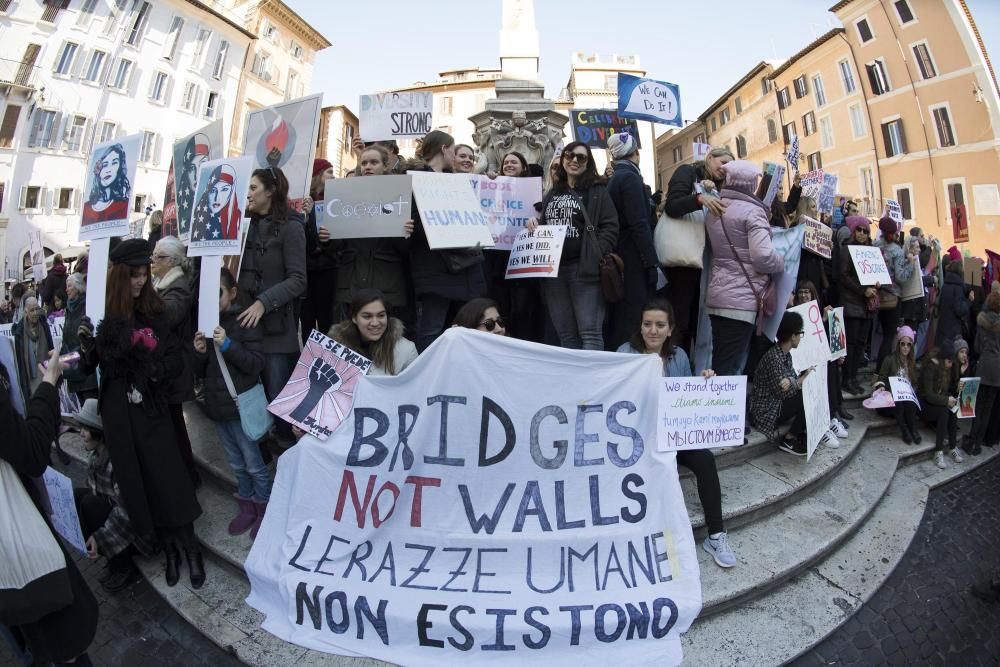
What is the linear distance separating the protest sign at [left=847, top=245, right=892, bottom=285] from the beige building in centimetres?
3375

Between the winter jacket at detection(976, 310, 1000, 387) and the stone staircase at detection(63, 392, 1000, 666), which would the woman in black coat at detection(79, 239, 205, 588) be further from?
the winter jacket at detection(976, 310, 1000, 387)

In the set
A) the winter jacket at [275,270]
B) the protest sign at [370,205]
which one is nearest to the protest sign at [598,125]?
the protest sign at [370,205]

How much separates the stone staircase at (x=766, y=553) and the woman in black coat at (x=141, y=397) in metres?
0.34

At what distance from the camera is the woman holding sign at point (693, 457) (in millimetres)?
3412

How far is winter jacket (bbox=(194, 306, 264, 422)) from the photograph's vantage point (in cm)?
334

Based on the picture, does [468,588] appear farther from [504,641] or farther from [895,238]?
[895,238]

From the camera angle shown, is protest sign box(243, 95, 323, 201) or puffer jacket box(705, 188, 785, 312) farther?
protest sign box(243, 95, 323, 201)

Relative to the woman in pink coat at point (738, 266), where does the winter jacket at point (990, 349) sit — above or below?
below

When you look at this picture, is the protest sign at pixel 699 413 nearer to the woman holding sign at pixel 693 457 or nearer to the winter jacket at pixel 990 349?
the woman holding sign at pixel 693 457

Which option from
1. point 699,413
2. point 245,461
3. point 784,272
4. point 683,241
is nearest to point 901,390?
point 784,272

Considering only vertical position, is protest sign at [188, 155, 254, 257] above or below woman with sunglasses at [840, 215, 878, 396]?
above

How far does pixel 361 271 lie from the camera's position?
13.0ft

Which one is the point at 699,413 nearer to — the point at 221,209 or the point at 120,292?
the point at 221,209

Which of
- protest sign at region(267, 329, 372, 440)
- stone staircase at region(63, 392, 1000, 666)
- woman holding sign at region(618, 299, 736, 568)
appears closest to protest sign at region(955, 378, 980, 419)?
stone staircase at region(63, 392, 1000, 666)
